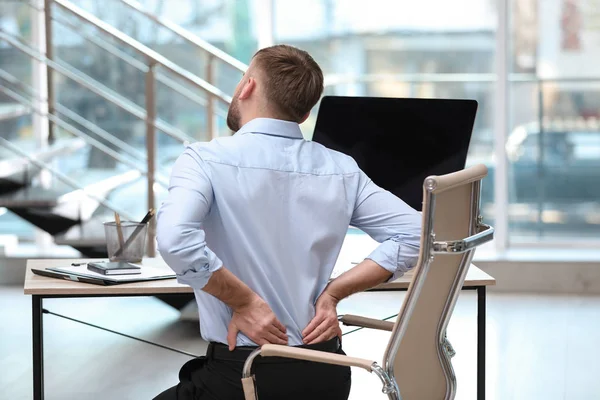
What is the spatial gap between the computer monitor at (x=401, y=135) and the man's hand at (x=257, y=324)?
0.96m

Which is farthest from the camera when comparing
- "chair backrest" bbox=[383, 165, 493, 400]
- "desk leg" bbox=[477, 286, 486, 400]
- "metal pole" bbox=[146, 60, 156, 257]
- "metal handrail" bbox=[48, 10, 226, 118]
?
"metal handrail" bbox=[48, 10, 226, 118]

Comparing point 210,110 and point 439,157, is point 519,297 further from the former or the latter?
point 439,157

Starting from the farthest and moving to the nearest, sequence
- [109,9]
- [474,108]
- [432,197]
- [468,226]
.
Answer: [109,9], [474,108], [468,226], [432,197]

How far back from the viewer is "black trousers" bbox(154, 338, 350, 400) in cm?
168

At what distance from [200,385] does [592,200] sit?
388 cm

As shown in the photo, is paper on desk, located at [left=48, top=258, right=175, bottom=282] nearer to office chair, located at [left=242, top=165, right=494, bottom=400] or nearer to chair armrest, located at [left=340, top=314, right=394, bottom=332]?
chair armrest, located at [left=340, top=314, right=394, bottom=332]

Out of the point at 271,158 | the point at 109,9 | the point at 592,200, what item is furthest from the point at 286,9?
the point at 271,158

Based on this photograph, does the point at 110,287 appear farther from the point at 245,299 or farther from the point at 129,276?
the point at 245,299

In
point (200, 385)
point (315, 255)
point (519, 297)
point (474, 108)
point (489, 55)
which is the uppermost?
point (489, 55)

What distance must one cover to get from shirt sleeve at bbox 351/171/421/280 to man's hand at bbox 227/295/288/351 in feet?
0.90

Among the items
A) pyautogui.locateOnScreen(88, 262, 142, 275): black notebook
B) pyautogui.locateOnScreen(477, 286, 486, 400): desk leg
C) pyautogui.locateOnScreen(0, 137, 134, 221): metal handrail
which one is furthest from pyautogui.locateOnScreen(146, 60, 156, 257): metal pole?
pyautogui.locateOnScreen(477, 286, 486, 400): desk leg

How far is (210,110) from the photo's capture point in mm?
4441

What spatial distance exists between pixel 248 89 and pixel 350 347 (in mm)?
2236

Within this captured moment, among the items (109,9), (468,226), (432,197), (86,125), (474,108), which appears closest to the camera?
(432,197)
